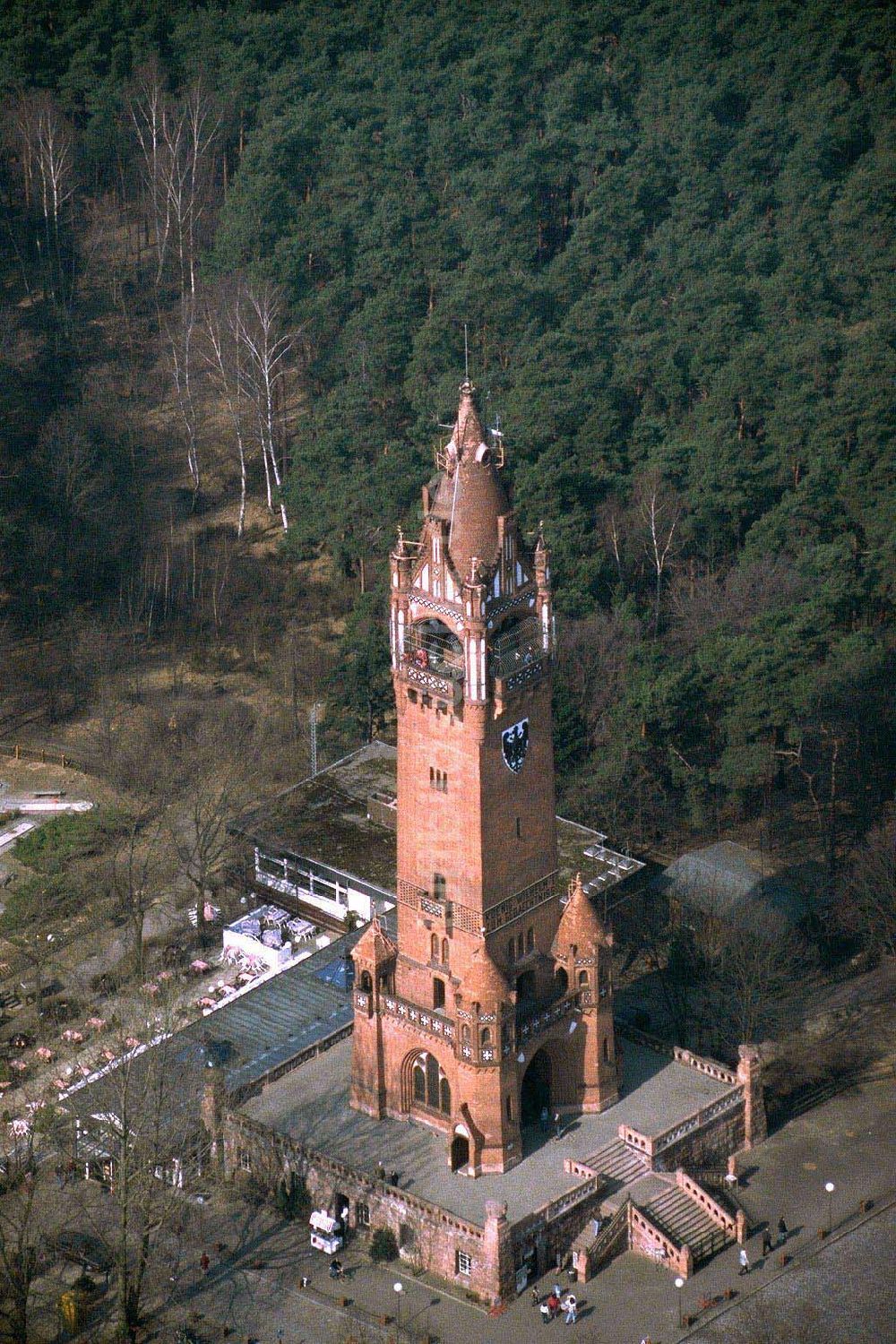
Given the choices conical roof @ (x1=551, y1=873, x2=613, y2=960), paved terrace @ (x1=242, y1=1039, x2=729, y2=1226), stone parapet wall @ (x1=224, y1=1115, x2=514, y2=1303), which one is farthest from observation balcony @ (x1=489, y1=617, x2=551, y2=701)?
stone parapet wall @ (x1=224, y1=1115, x2=514, y2=1303)

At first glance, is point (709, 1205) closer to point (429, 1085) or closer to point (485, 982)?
point (429, 1085)

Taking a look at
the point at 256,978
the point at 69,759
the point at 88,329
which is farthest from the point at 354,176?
the point at 256,978

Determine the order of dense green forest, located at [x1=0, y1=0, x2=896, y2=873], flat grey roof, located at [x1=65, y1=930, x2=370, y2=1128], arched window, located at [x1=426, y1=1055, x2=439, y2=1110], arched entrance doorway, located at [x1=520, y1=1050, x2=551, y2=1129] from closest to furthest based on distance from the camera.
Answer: arched window, located at [x1=426, y1=1055, x2=439, y2=1110], arched entrance doorway, located at [x1=520, y1=1050, x2=551, y2=1129], flat grey roof, located at [x1=65, y1=930, x2=370, y2=1128], dense green forest, located at [x1=0, y1=0, x2=896, y2=873]

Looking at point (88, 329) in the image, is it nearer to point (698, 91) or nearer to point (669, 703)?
point (698, 91)

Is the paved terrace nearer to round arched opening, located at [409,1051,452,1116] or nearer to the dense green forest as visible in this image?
round arched opening, located at [409,1051,452,1116]

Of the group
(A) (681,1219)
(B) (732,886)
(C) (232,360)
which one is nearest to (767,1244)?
(A) (681,1219)

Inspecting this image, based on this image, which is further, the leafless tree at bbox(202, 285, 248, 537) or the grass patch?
the leafless tree at bbox(202, 285, 248, 537)

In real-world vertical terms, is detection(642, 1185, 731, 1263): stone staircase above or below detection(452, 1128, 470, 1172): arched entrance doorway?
below

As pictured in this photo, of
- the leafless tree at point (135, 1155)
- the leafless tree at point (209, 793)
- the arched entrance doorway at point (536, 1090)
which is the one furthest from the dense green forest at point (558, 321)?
the leafless tree at point (135, 1155)
